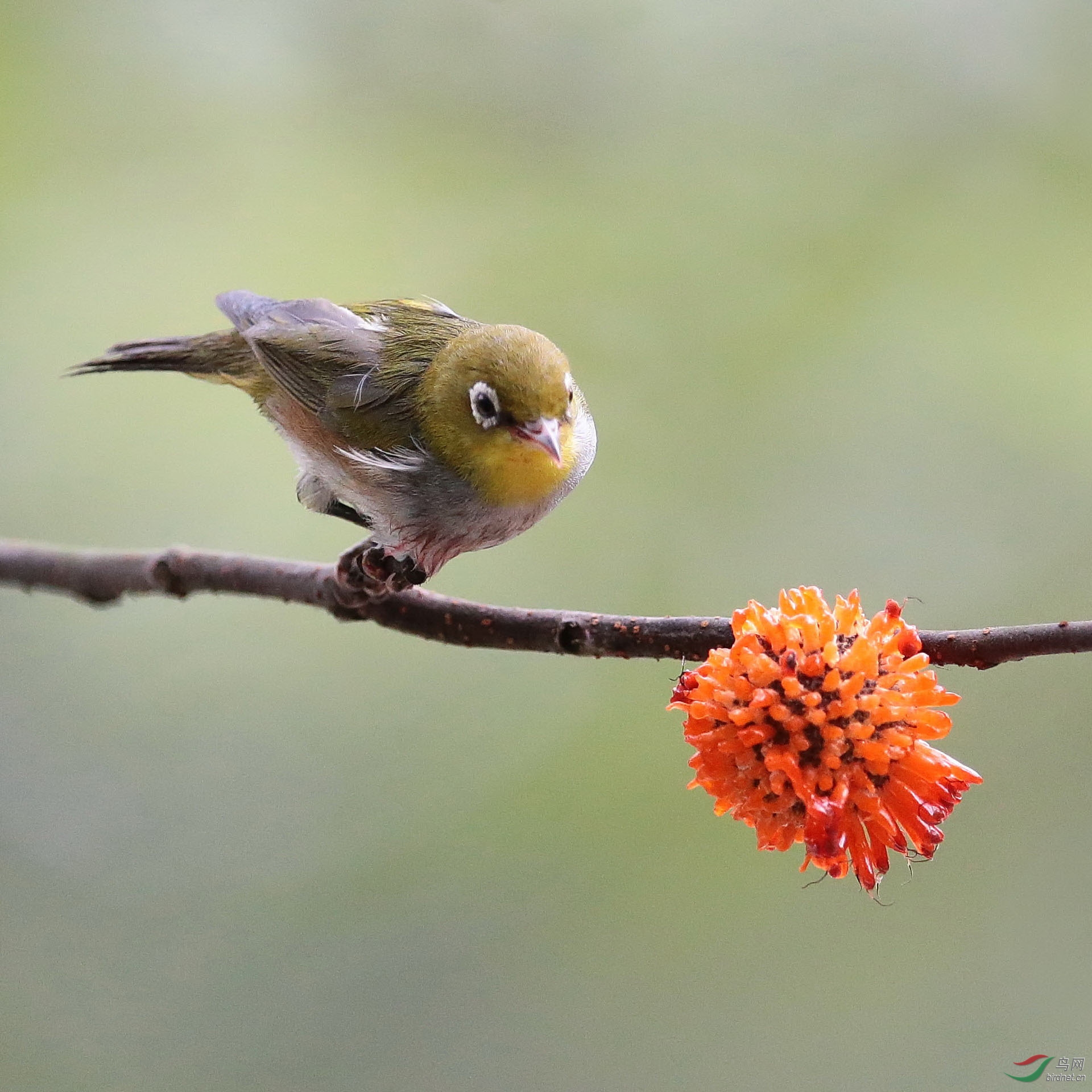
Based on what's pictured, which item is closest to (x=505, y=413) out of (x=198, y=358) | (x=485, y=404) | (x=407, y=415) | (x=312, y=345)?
(x=485, y=404)

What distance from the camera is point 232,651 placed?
98.7 inches

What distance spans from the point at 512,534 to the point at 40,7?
2.31 meters

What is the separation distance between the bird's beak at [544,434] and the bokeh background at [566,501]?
1066 millimetres

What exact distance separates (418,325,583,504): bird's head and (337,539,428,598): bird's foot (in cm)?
13

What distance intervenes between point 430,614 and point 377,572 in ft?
0.27

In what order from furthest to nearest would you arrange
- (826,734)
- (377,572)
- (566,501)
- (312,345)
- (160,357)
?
(566,501)
(160,357)
(312,345)
(377,572)
(826,734)

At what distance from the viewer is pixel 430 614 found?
1292 mm

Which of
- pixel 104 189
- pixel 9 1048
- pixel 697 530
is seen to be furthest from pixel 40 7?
pixel 9 1048

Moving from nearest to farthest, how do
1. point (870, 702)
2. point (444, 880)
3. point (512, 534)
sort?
1. point (870, 702)
2. point (512, 534)
3. point (444, 880)

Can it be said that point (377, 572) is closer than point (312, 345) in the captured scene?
Yes

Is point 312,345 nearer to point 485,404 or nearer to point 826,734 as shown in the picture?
point 485,404

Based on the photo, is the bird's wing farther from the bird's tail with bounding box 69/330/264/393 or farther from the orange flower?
the orange flower

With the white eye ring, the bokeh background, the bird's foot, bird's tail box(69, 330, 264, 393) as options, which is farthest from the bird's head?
the bokeh background

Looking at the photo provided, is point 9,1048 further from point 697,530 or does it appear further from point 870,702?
point 870,702
